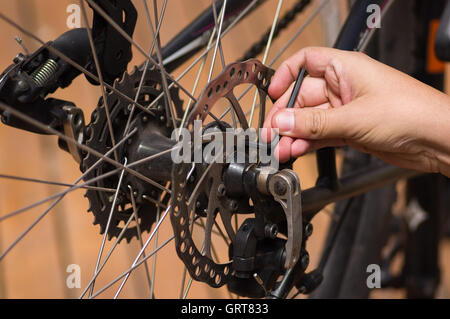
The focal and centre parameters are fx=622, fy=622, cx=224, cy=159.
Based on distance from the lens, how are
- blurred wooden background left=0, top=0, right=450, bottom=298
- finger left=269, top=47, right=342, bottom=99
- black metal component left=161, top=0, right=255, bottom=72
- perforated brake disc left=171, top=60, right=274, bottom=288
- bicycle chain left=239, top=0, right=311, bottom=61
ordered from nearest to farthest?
perforated brake disc left=171, top=60, right=274, bottom=288 < finger left=269, top=47, right=342, bottom=99 < black metal component left=161, top=0, right=255, bottom=72 < bicycle chain left=239, top=0, right=311, bottom=61 < blurred wooden background left=0, top=0, right=450, bottom=298

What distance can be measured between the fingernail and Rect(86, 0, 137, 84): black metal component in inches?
6.5

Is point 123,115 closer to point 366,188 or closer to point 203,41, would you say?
point 203,41

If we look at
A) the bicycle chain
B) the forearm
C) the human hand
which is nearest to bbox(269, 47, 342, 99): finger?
the human hand

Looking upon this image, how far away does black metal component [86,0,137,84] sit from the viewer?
0.59 metres

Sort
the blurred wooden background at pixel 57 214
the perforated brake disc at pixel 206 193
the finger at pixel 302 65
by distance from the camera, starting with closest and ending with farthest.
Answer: the perforated brake disc at pixel 206 193 < the finger at pixel 302 65 < the blurred wooden background at pixel 57 214

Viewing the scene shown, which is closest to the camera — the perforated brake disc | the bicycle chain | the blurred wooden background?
the perforated brake disc

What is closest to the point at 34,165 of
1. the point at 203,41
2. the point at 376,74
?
the point at 203,41

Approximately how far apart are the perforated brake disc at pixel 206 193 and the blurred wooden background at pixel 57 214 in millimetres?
763

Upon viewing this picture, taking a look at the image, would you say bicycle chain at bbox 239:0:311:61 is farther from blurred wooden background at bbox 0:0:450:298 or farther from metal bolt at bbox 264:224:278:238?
blurred wooden background at bbox 0:0:450:298

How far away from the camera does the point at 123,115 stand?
599 mm

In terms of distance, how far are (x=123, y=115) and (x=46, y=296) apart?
81 cm

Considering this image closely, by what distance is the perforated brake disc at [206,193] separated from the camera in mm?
503

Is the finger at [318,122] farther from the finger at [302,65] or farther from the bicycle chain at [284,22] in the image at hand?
the bicycle chain at [284,22]

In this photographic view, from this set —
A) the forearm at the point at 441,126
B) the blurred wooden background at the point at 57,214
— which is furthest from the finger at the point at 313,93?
the blurred wooden background at the point at 57,214
